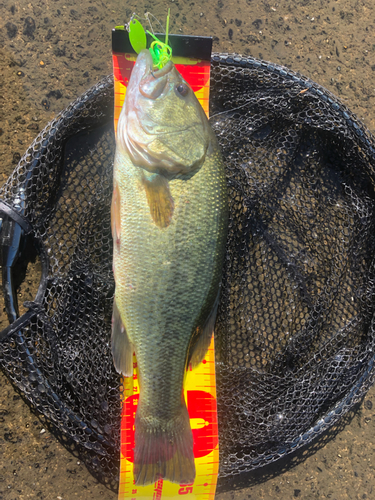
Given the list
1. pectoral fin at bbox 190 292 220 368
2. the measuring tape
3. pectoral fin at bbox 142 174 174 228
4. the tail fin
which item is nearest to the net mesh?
the measuring tape

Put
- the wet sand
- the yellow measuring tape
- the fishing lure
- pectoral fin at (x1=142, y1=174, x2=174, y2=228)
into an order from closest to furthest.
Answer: pectoral fin at (x1=142, y1=174, x2=174, y2=228)
the fishing lure
the yellow measuring tape
the wet sand

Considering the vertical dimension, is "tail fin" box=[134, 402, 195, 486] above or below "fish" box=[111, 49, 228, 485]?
below

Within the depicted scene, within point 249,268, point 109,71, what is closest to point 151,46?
point 109,71

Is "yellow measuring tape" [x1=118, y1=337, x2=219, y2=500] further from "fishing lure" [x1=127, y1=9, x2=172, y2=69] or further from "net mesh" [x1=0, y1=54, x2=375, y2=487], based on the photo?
"fishing lure" [x1=127, y1=9, x2=172, y2=69]

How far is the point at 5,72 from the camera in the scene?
80.0 inches

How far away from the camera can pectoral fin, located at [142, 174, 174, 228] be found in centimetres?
146

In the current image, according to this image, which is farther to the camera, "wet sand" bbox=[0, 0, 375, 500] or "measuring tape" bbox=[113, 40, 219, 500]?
"wet sand" bbox=[0, 0, 375, 500]

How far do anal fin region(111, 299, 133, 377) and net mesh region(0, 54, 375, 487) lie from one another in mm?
313

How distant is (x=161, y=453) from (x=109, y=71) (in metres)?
2.34

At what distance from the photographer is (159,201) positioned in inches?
57.6

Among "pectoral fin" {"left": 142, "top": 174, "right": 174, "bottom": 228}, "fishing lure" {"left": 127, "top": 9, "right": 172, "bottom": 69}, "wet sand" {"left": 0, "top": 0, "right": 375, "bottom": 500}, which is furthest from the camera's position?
"wet sand" {"left": 0, "top": 0, "right": 375, "bottom": 500}

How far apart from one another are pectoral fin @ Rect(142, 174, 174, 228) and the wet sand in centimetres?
109

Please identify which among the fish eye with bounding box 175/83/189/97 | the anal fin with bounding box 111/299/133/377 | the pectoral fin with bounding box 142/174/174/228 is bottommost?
the anal fin with bounding box 111/299/133/377

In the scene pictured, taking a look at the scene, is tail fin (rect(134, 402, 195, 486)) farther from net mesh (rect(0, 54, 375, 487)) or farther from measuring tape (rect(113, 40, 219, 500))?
net mesh (rect(0, 54, 375, 487))
